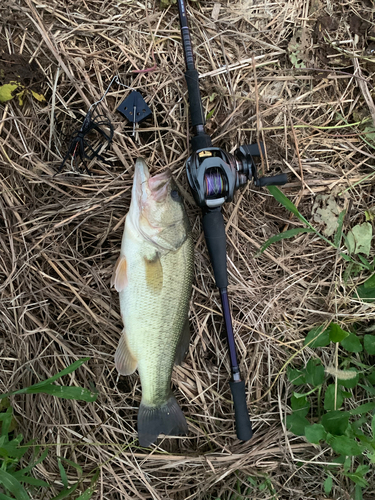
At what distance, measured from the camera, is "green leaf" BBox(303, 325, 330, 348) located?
102 inches

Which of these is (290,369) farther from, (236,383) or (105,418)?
(105,418)

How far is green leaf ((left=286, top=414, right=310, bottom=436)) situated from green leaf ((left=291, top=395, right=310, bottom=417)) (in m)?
0.03

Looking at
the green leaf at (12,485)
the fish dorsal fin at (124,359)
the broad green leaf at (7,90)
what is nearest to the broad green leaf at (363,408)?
the fish dorsal fin at (124,359)

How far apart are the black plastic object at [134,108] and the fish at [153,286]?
42 cm

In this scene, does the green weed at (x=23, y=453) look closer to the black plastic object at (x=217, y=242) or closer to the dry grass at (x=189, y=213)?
the dry grass at (x=189, y=213)

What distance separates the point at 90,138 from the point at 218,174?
3.34ft

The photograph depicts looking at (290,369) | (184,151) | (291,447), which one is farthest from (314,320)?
(184,151)

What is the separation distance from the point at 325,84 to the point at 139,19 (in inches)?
60.7

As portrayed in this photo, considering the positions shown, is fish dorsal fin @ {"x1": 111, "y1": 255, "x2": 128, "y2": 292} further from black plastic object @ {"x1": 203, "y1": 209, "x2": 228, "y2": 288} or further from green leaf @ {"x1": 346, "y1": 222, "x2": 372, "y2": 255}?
green leaf @ {"x1": 346, "y1": 222, "x2": 372, "y2": 255}

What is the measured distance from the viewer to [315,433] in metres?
2.38

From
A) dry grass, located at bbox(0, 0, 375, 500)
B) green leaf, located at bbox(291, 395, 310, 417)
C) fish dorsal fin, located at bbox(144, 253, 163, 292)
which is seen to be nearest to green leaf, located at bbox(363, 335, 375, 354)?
dry grass, located at bbox(0, 0, 375, 500)

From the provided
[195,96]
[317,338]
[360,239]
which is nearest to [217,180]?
[195,96]

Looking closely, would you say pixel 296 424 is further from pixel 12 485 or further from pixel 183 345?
pixel 12 485

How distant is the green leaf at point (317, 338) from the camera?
8.46 feet
